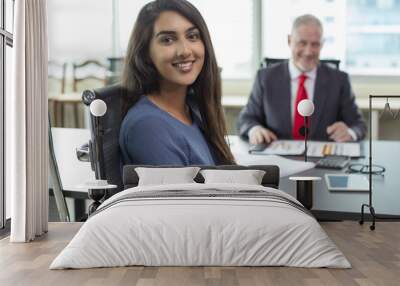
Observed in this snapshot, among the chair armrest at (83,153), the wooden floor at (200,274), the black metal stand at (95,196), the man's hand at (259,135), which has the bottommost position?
the wooden floor at (200,274)

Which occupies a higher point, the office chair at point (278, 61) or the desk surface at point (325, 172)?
the office chair at point (278, 61)

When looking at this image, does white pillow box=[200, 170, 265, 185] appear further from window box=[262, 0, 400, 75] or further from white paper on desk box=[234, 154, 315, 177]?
window box=[262, 0, 400, 75]

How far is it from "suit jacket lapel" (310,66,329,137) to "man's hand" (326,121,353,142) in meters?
0.17

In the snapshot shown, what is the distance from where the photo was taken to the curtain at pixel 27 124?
18.4 feet

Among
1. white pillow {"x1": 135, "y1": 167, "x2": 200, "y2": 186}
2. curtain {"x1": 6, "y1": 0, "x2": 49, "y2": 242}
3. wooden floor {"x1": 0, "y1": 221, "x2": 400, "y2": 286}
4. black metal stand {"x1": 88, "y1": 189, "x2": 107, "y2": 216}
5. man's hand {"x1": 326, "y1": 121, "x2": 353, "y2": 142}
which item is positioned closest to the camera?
wooden floor {"x1": 0, "y1": 221, "x2": 400, "y2": 286}

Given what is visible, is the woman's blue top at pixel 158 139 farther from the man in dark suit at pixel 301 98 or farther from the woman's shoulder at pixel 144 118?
the man in dark suit at pixel 301 98

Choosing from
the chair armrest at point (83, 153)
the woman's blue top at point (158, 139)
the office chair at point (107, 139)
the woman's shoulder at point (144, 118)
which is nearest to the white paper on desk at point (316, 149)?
the woman's blue top at point (158, 139)

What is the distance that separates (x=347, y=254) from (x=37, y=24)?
3.31m

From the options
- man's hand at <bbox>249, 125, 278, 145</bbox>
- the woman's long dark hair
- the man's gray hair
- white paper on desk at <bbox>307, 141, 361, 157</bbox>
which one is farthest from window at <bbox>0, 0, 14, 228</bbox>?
white paper on desk at <bbox>307, 141, 361, 157</bbox>

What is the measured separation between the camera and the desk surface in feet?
21.9

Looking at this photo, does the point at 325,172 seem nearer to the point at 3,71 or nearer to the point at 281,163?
the point at 281,163

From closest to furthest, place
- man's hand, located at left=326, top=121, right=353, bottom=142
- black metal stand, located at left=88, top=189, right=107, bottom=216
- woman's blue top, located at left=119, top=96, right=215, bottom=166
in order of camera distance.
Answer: black metal stand, located at left=88, top=189, right=107, bottom=216, woman's blue top, located at left=119, top=96, right=215, bottom=166, man's hand, located at left=326, top=121, right=353, bottom=142

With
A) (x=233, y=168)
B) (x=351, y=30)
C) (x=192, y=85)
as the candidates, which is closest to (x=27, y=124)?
(x=192, y=85)

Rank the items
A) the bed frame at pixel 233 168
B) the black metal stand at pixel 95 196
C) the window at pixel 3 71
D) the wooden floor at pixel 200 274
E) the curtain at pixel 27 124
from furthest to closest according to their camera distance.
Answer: the bed frame at pixel 233 168 < the black metal stand at pixel 95 196 < the window at pixel 3 71 < the curtain at pixel 27 124 < the wooden floor at pixel 200 274
